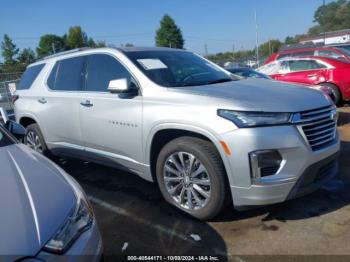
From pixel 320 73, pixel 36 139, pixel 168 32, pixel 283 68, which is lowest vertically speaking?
pixel 36 139

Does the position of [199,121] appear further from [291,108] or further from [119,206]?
[119,206]

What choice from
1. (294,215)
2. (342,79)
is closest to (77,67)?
(294,215)

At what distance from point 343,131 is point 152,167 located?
4.47 metres

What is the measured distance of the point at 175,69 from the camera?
3.87 m

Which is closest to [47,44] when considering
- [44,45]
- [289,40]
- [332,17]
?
[44,45]

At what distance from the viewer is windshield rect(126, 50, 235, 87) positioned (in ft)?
12.0

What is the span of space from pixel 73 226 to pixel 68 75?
3119mm

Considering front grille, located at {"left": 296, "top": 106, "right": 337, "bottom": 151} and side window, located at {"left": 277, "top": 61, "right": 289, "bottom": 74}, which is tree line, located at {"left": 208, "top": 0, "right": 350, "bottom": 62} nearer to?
side window, located at {"left": 277, "top": 61, "right": 289, "bottom": 74}

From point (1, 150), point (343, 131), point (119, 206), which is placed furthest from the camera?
point (343, 131)

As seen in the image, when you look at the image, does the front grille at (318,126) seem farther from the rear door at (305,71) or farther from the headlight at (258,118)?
the rear door at (305,71)

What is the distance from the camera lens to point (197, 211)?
324 cm


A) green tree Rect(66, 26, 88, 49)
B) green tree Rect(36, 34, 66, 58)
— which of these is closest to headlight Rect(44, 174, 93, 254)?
green tree Rect(66, 26, 88, 49)

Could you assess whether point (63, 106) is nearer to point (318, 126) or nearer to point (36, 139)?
point (36, 139)

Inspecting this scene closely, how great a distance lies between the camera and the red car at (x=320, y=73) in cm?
884
